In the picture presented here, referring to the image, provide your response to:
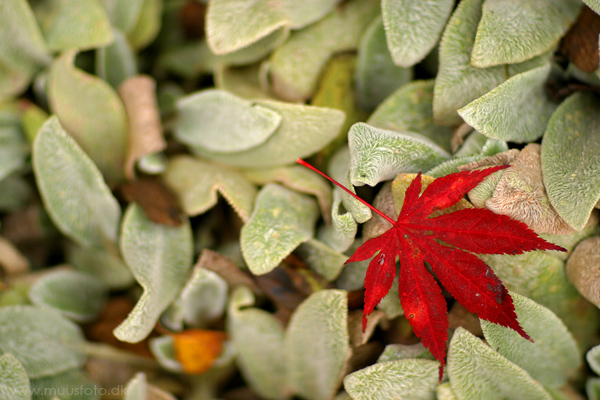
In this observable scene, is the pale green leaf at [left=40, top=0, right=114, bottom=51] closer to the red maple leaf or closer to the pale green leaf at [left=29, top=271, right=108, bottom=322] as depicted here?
the pale green leaf at [left=29, top=271, right=108, bottom=322]

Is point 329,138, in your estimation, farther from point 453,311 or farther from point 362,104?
point 453,311

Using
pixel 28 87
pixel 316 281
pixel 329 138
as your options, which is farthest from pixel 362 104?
pixel 28 87

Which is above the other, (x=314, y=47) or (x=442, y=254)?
(x=314, y=47)

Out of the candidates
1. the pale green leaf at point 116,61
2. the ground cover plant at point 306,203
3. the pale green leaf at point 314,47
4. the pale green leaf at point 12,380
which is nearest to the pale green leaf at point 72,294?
the ground cover plant at point 306,203

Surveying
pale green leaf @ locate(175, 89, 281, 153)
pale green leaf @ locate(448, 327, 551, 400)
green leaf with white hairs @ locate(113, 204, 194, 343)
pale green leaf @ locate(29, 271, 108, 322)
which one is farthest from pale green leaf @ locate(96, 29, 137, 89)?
pale green leaf @ locate(448, 327, 551, 400)

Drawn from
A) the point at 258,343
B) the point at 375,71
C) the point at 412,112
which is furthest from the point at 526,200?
the point at 258,343

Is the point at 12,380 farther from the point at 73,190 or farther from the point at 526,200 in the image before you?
the point at 526,200
